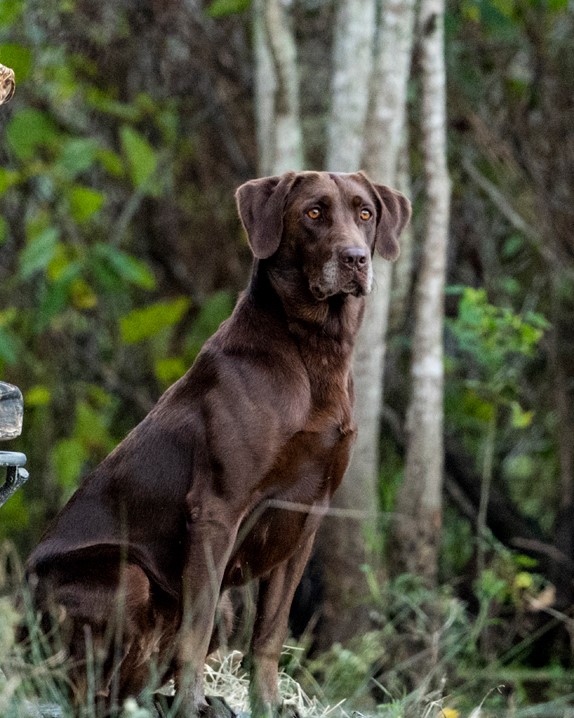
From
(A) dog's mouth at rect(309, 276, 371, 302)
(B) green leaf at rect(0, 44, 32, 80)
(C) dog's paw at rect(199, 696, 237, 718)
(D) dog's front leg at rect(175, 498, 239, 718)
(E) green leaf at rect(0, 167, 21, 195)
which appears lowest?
(C) dog's paw at rect(199, 696, 237, 718)

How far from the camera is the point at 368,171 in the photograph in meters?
6.40

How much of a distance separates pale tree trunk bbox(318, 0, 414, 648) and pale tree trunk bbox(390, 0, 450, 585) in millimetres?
145

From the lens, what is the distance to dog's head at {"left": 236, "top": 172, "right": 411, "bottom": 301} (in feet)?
12.0

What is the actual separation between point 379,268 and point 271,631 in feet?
9.47

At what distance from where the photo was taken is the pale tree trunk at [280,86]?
260 inches

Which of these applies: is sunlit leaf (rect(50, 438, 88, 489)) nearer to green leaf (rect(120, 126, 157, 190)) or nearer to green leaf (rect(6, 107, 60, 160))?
green leaf (rect(120, 126, 157, 190))

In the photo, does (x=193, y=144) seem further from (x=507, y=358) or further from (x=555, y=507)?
(x=555, y=507)

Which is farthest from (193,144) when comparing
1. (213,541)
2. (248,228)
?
(213,541)

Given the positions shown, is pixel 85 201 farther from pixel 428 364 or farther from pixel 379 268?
pixel 428 364

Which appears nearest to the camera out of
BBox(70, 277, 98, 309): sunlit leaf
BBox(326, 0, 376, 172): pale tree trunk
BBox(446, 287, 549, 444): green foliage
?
BBox(446, 287, 549, 444): green foliage

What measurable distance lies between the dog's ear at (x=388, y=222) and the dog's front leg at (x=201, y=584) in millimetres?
1079

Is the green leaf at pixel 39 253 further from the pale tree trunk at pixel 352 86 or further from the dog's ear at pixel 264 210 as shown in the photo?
the dog's ear at pixel 264 210

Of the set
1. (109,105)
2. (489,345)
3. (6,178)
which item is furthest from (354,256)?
(109,105)

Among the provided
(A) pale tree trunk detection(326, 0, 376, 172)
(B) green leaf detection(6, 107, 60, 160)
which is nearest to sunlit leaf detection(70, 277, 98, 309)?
(B) green leaf detection(6, 107, 60, 160)
